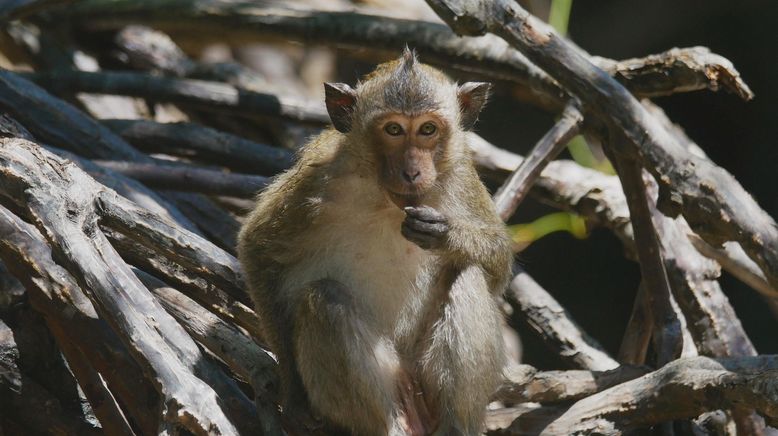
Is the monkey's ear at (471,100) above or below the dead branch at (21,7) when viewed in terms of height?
above

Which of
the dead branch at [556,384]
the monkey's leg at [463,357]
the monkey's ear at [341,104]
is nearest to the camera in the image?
the monkey's leg at [463,357]

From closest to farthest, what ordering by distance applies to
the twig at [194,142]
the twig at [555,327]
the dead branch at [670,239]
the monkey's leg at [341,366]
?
the monkey's leg at [341,366]
the dead branch at [670,239]
the twig at [555,327]
the twig at [194,142]

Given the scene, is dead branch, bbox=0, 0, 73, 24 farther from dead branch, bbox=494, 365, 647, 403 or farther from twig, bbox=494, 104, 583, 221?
dead branch, bbox=494, 365, 647, 403

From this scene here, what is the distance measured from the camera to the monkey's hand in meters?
4.55

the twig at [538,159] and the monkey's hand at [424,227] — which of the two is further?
the twig at [538,159]

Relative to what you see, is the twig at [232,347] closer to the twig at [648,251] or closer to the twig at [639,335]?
the twig at [648,251]

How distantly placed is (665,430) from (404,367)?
1606 millimetres

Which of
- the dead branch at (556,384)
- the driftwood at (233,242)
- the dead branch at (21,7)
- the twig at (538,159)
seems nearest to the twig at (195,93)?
the driftwood at (233,242)

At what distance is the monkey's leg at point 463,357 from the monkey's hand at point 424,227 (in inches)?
13.1

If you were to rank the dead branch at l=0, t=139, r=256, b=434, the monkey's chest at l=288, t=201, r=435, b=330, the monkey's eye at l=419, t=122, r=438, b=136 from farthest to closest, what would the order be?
the monkey's chest at l=288, t=201, r=435, b=330 < the monkey's eye at l=419, t=122, r=438, b=136 < the dead branch at l=0, t=139, r=256, b=434

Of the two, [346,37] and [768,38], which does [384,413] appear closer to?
[346,37]

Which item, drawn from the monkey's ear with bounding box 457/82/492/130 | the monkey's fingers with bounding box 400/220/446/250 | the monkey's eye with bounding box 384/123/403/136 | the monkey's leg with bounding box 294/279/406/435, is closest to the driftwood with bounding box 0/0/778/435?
the monkey's leg with bounding box 294/279/406/435

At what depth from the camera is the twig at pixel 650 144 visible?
16.3 feet

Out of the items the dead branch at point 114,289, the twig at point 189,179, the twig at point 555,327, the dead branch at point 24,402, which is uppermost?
the dead branch at point 114,289
